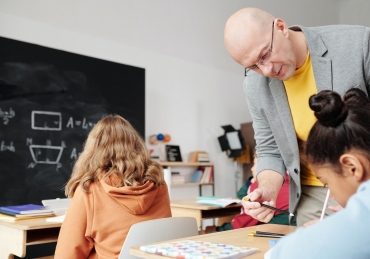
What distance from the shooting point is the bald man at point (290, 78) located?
1375 millimetres

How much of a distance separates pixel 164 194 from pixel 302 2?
21.2ft

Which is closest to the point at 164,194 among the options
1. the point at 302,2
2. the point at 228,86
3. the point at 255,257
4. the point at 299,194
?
the point at 299,194

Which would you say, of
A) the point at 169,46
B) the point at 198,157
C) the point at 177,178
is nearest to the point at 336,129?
the point at 177,178

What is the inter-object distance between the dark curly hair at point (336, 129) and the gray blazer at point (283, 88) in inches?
16.6

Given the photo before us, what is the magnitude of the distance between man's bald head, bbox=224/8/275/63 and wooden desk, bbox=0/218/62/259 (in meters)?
1.48

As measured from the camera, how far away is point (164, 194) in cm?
215

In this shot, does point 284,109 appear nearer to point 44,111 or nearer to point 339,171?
point 339,171

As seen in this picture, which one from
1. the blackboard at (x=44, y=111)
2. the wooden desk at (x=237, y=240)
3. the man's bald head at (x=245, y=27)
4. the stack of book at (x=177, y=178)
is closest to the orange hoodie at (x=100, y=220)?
the wooden desk at (x=237, y=240)

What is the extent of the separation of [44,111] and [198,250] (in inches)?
136

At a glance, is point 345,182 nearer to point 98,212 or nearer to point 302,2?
point 98,212

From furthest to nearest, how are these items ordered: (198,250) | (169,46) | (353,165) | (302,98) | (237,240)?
(169,46)
(302,98)
(237,240)
(198,250)
(353,165)

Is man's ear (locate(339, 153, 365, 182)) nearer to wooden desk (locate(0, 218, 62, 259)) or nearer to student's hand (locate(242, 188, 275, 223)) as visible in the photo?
student's hand (locate(242, 188, 275, 223))

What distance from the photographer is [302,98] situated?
1.50 metres

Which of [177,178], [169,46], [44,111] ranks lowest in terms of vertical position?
[177,178]
